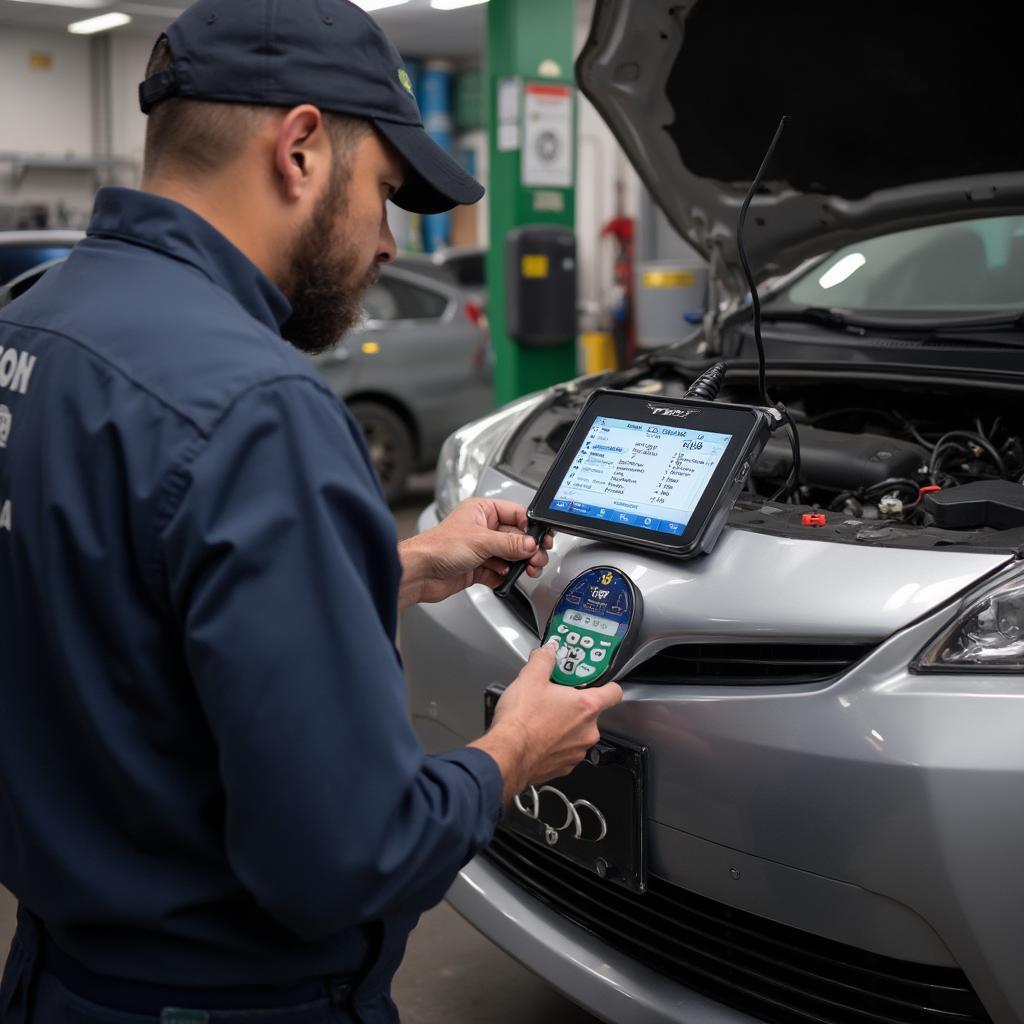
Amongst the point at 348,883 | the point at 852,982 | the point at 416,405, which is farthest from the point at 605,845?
the point at 416,405

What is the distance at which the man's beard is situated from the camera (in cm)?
108

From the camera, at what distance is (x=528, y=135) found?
18.6 ft

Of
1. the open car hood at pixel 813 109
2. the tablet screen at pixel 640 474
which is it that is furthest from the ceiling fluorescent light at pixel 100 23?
the tablet screen at pixel 640 474


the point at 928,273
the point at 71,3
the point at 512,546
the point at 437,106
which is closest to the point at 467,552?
the point at 512,546

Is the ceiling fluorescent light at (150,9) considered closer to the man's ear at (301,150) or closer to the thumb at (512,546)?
the thumb at (512,546)

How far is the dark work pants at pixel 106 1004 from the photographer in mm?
1031

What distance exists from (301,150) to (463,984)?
68.4 inches

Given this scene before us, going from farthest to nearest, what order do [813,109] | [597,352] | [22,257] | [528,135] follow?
1. [597,352]
2. [528,135]
3. [22,257]
4. [813,109]

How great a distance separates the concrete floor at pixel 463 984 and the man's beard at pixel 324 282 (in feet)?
4.43

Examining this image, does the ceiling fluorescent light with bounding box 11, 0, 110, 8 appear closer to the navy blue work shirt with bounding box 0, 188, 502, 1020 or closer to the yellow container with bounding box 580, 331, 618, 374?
the yellow container with bounding box 580, 331, 618, 374

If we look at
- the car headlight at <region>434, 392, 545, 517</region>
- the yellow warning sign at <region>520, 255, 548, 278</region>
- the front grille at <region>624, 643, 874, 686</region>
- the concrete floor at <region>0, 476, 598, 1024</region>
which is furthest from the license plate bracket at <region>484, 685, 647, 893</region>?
the yellow warning sign at <region>520, 255, 548, 278</region>

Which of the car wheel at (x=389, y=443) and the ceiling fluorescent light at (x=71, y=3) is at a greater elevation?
the ceiling fluorescent light at (x=71, y=3)

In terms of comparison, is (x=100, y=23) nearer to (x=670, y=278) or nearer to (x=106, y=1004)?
(x=670, y=278)

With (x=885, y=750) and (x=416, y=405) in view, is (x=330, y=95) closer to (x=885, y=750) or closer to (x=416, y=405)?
(x=885, y=750)
